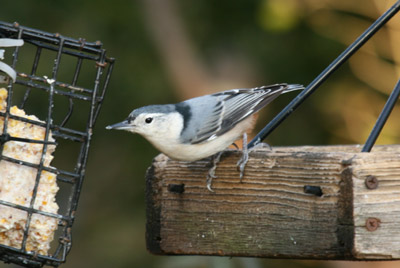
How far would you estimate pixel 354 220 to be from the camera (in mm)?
2404

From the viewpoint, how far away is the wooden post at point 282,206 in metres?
2.40

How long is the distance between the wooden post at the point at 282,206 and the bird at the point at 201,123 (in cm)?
7

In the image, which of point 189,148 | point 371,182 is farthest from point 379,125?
point 189,148

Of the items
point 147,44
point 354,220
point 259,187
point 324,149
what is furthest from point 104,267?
point 354,220

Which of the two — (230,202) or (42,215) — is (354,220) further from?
(42,215)

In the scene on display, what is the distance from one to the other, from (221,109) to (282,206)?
903 millimetres

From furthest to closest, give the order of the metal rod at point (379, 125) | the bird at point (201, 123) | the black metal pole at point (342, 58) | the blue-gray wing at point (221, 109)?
1. the blue-gray wing at point (221, 109)
2. the bird at point (201, 123)
3. the black metal pole at point (342, 58)
4. the metal rod at point (379, 125)

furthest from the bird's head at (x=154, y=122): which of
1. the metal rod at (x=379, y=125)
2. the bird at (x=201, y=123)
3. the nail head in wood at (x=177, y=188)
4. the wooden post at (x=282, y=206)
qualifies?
the metal rod at (x=379, y=125)

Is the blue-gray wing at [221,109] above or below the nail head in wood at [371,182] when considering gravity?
above

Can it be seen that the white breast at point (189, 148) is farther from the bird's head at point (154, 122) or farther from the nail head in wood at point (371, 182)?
the nail head in wood at point (371, 182)

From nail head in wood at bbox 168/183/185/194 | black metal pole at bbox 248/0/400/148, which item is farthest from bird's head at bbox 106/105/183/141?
black metal pole at bbox 248/0/400/148

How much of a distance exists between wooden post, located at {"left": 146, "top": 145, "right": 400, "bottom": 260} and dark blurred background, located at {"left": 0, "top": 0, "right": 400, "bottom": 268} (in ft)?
10.8

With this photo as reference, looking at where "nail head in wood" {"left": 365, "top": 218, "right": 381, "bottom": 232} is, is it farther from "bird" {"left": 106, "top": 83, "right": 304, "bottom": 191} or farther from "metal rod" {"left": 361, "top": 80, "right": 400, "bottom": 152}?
"bird" {"left": 106, "top": 83, "right": 304, "bottom": 191}

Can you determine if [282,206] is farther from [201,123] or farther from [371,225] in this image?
[201,123]
